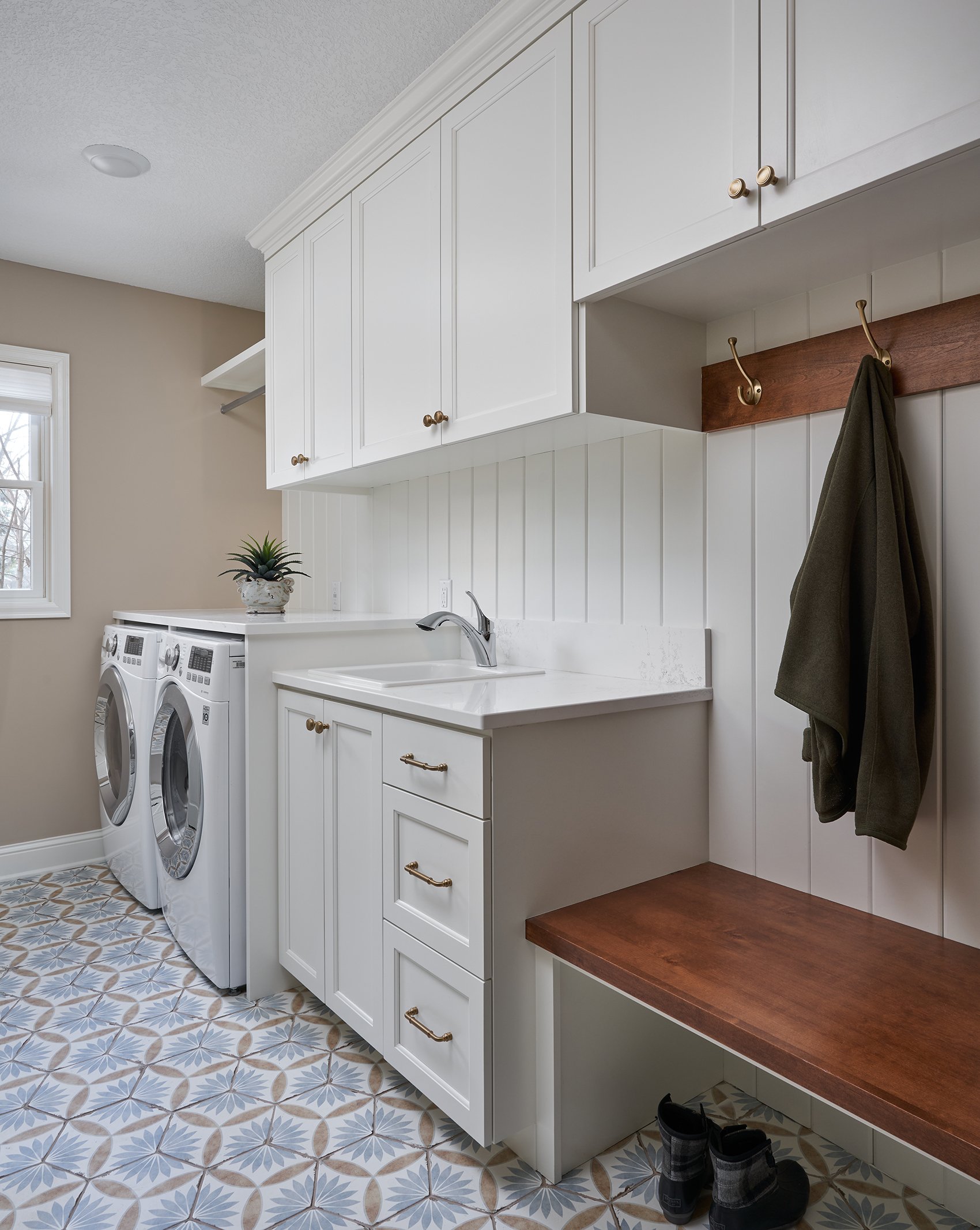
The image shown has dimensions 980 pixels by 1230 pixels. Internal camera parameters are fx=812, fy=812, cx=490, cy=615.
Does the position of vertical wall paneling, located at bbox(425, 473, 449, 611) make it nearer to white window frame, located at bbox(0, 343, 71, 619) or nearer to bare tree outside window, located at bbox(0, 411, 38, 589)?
white window frame, located at bbox(0, 343, 71, 619)

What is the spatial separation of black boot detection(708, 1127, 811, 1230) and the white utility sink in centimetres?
107

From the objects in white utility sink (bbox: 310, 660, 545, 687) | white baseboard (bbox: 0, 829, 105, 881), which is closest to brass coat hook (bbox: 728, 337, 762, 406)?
white utility sink (bbox: 310, 660, 545, 687)

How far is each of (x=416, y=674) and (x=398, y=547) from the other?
Answer: 703 millimetres

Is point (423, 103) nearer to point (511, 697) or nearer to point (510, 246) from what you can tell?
point (510, 246)

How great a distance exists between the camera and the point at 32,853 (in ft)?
10.5

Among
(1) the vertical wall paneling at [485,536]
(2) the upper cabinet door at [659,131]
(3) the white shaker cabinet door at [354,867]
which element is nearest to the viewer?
(2) the upper cabinet door at [659,131]

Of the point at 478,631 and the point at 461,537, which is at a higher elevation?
the point at 461,537

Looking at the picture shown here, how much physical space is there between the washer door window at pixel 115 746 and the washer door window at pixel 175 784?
0.28m

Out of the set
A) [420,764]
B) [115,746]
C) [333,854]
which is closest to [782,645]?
[420,764]

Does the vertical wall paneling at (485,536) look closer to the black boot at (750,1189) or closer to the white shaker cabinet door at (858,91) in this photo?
the white shaker cabinet door at (858,91)

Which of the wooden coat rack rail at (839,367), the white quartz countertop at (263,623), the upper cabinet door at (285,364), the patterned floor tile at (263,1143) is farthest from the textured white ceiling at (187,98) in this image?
the patterned floor tile at (263,1143)

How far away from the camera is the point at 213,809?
2225mm

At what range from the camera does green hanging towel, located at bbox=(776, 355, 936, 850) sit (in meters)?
1.35

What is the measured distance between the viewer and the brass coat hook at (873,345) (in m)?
1.48
